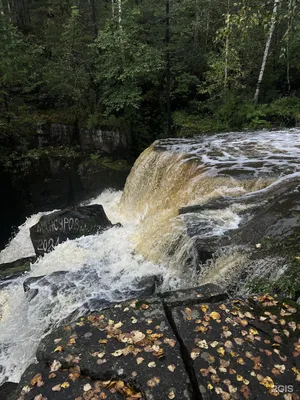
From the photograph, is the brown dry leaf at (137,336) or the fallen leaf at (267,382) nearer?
the fallen leaf at (267,382)

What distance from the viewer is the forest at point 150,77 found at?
13.9 meters

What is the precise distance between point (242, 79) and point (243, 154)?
826cm

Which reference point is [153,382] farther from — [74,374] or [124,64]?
[124,64]

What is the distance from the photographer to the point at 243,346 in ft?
10.1

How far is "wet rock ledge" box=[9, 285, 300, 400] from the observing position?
8.85 feet

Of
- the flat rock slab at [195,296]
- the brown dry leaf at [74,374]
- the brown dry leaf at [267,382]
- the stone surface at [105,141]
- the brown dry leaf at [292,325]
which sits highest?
the brown dry leaf at [267,382]

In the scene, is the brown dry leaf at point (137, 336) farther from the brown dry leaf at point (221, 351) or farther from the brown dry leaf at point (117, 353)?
the brown dry leaf at point (221, 351)

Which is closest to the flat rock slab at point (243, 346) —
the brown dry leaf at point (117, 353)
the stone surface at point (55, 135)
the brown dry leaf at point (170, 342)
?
the brown dry leaf at point (170, 342)

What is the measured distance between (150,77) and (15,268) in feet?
36.1

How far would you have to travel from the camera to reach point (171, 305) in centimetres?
370

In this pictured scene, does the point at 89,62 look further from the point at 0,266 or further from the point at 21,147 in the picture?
the point at 0,266

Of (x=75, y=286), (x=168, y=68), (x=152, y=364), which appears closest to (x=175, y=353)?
(x=152, y=364)

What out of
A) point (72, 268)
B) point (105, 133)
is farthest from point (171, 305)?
point (105, 133)

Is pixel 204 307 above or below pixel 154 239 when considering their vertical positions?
above
